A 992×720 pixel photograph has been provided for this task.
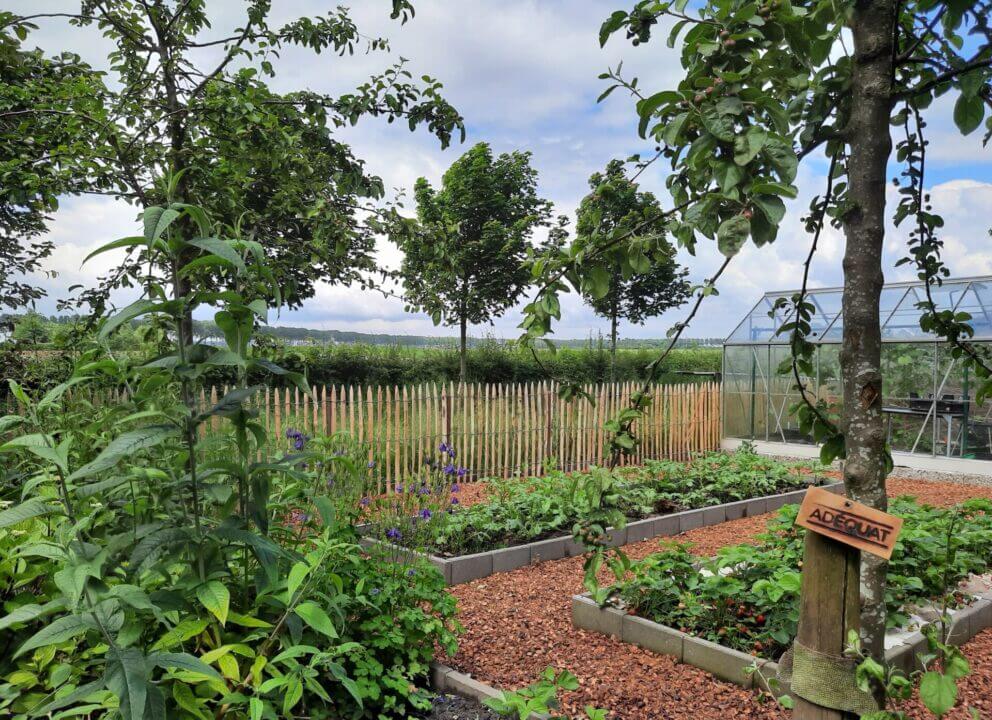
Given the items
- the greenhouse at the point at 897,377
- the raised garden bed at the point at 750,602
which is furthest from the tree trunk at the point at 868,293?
the greenhouse at the point at 897,377

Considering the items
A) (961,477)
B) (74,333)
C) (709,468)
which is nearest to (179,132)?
(74,333)

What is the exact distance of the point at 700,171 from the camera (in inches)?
55.7

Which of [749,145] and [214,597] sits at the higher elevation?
[749,145]

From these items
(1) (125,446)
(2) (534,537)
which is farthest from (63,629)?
(2) (534,537)

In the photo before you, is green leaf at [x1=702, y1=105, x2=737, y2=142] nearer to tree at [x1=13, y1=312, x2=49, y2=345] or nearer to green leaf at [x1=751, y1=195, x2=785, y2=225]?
green leaf at [x1=751, y1=195, x2=785, y2=225]

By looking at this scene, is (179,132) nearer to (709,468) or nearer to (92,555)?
(92,555)

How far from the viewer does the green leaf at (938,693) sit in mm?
1240

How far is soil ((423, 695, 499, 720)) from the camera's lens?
2.72m

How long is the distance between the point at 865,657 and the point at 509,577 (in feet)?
12.4

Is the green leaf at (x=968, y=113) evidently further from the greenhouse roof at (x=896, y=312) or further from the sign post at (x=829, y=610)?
the greenhouse roof at (x=896, y=312)

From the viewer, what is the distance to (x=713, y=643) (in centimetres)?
339

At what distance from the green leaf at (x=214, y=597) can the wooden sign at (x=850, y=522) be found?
60.6 inches

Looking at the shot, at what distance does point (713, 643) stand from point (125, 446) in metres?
3.01

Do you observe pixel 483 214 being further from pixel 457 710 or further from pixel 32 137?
pixel 457 710
